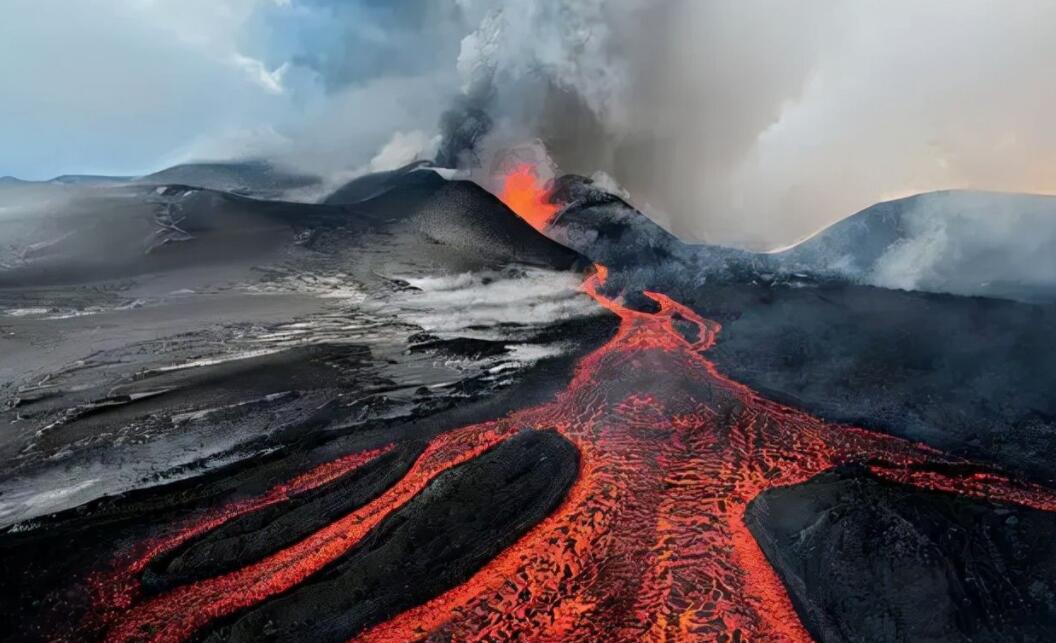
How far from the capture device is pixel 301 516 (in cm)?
729

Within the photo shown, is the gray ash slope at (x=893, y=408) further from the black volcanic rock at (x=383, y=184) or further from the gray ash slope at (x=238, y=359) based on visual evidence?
the black volcanic rock at (x=383, y=184)

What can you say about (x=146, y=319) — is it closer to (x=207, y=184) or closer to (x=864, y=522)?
(x=864, y=522)

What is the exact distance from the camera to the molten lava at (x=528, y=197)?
24.0m

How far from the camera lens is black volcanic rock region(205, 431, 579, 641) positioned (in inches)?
228

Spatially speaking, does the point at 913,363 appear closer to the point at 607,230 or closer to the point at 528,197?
the point at 607,230

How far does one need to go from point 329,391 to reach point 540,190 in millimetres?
17827

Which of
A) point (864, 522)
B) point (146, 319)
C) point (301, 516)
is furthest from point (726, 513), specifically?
point (146, 319)

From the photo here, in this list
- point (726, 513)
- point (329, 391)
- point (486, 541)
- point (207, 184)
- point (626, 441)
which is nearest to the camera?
point (486, 541)

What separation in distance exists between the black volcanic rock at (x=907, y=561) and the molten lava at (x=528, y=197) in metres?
17.4

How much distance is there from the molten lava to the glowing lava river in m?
14.0

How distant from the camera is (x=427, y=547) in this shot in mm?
6746

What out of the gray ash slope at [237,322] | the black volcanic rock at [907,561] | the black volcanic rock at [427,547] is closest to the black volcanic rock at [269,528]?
the black volcanic rock at [427,547]

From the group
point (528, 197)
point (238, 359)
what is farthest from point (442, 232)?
point (238, 359)

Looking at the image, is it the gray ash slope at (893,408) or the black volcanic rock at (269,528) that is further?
the black volcanic rock at (269,528)
